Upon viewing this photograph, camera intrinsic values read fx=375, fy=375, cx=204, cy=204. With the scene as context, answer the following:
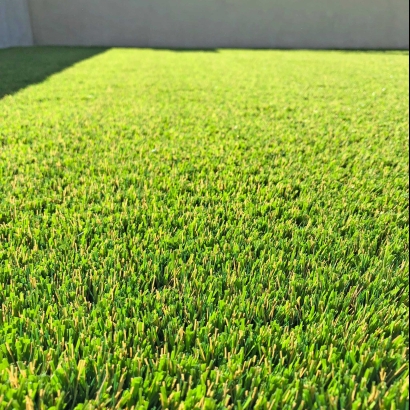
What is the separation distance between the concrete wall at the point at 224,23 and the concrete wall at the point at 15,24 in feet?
2.30

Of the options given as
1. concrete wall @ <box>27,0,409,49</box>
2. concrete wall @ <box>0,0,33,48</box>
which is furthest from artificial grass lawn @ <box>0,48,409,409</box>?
concrete wall @ <box>27,0,409,49</box>

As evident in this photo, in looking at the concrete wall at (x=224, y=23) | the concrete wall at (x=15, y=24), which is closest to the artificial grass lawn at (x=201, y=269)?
the concrete wall at (x=15, y=24)

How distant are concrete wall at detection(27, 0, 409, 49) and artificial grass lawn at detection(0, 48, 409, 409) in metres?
13.6

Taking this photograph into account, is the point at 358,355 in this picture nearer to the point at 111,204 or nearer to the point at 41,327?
the point at 41,327

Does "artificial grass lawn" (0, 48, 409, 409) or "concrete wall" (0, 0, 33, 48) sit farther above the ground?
"concrete wall" (0, 0, 33, 48)

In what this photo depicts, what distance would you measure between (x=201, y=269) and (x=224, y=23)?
16454 millimetres

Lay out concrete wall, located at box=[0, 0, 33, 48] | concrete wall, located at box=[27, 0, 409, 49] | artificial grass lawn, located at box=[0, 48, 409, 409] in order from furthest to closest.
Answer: concrete wall, located at box=[27, 0, 409, 49] → concrete wall, located at box=[0, 0, 33, 48] → artificial grass lawn, located at box=[0, 48, 409, 409]

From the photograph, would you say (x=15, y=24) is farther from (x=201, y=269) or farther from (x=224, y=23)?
(x=201, y=269)

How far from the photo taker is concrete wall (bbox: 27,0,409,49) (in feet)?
48.7

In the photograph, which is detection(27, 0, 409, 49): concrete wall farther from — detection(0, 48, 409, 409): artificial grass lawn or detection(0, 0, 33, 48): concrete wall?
detection(0, 48, 409, 409): artificial grass lawn

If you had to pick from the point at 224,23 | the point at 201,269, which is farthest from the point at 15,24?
the point at 201,269

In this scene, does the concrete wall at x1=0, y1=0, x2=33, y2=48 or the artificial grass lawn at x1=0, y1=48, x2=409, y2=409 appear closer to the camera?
the artificial grass lawn at x1=0, y1=48, x2=409, y2=409

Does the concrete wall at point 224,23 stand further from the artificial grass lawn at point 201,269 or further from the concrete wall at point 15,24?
the artificial grass lawn at point 201,269

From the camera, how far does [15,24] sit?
1265cm
